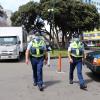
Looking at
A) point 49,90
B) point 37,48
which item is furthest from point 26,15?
point 49,90

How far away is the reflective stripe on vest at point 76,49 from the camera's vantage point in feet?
39.6

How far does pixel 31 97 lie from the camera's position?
1031cm

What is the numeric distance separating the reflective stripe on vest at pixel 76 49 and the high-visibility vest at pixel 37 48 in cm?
105

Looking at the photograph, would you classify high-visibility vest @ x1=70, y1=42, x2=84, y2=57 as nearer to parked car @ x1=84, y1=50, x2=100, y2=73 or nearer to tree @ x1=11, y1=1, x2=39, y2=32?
parked car @ x1=84, y1=50, x2=100, y2=73

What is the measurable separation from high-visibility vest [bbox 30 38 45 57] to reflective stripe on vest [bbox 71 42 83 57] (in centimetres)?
105

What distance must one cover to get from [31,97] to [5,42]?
1579cm

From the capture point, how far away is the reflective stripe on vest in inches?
475

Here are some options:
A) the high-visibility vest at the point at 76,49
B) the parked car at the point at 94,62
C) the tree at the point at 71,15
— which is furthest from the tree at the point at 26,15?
the high-visibility vest at the point at 76,49

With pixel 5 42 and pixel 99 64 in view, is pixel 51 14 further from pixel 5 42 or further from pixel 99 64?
pixel 99 64

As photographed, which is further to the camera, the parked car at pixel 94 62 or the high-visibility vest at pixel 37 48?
the parked car at pixel 94 62

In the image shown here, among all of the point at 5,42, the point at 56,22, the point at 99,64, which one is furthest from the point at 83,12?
the point at 99,64

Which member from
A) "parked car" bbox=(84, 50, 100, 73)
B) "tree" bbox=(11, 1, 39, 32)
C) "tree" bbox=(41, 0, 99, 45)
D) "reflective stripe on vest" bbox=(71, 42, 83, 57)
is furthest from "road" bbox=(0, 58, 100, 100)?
"tree" bbox=(11, 1, 39, 32)

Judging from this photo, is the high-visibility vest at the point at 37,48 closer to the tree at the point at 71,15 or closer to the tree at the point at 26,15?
the tree at the point at 71,15

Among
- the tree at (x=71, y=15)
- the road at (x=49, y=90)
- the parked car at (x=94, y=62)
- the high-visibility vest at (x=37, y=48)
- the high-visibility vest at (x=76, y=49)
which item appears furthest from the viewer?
the tree at (x=71, y=15)
